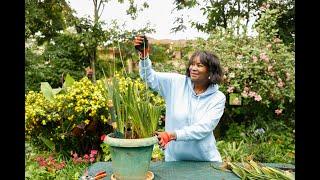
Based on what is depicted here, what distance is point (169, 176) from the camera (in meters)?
2.36

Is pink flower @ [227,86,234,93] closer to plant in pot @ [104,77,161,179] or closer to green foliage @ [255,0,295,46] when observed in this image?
green foliage @ [255,0,295,46]

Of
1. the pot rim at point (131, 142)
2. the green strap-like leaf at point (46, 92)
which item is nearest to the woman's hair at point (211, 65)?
the pot rim at point (131, 142)

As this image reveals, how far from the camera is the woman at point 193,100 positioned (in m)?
2.59

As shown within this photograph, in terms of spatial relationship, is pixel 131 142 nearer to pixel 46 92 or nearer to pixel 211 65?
pixel 211 65

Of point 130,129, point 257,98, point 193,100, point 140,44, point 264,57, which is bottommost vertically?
point 257,98

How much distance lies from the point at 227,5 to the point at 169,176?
218 inches

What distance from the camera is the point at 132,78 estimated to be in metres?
6.02

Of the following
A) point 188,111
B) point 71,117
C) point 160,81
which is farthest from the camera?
point 71,117

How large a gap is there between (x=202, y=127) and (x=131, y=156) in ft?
1.71

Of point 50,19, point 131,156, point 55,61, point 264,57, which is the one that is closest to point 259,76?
point 264,57

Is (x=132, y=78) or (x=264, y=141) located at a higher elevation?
(x=132, y=78)

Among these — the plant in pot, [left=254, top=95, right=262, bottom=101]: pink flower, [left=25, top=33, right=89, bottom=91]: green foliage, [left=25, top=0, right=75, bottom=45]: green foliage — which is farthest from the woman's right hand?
[left=25, top=0, right=75, bottom=45]: green foliage

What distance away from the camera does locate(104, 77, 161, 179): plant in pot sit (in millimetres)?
2123
